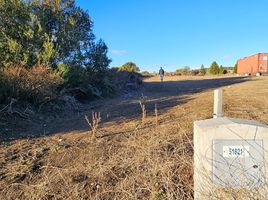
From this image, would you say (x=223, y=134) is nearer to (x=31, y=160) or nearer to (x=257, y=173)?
(x=257, y=173)

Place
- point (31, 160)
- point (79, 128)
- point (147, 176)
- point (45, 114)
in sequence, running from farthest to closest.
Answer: point (45, 114), point (79, 128), point (31, 160), point (147, 176)

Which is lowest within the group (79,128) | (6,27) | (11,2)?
(79,128)

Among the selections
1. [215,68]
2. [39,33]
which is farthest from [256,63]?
[39,33]

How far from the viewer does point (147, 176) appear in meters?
2.96

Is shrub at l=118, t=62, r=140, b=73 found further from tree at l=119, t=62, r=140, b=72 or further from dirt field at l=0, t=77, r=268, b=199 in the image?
dirt field at l=0, t=77, r=268, b=199

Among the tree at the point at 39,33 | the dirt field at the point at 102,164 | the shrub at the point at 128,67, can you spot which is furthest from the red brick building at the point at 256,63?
the dirt field at the point at 102,164

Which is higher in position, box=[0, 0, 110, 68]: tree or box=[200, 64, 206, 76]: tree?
box=[0, 0, 110, 68]: tree

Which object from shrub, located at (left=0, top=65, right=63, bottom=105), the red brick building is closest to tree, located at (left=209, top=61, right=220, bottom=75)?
the red brick building

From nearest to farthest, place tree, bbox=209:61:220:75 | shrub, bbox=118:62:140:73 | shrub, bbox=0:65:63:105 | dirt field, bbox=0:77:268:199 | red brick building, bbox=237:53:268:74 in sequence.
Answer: dirt field, bbox=0:77:268:199 < shrub, bbox=0:65:63:105 < shrub, bbox=118:62:140:73 < red brick building, bbox=237:53:268:74 < tree, bbox=209:61:220:75

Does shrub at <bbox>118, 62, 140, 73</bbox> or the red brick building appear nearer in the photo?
shrub at <bbox>118, 62, 140, 73</bbox>

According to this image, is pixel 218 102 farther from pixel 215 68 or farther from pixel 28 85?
pixel 215 68

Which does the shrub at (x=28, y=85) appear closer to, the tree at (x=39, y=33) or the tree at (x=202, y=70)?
the tree at (x=39, y=33)

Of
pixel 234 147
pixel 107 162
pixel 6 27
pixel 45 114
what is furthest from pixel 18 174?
pixel 6 27

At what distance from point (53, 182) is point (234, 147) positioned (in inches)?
83.9
